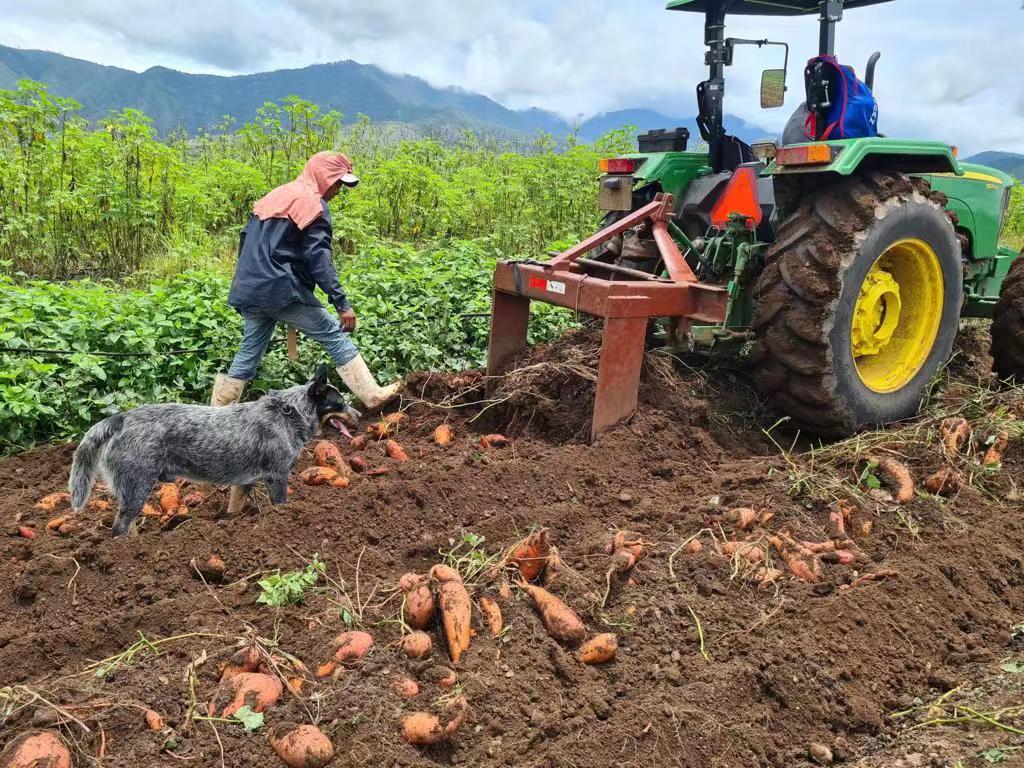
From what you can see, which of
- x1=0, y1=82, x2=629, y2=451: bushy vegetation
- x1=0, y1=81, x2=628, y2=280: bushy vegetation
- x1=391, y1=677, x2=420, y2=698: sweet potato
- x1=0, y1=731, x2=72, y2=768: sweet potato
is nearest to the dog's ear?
x1=0, y1=82, x2=629, y2=451: bushy vegetation

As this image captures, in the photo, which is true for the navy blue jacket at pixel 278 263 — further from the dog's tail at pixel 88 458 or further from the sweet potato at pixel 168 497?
the dog's tail at pixel 88 458

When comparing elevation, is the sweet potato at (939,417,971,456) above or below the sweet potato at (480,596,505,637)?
above

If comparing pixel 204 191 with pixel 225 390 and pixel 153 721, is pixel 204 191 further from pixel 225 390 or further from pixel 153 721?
pixel 153 721

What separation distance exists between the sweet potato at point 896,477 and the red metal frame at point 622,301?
44.7 inches

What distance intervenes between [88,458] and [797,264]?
3.76 meters

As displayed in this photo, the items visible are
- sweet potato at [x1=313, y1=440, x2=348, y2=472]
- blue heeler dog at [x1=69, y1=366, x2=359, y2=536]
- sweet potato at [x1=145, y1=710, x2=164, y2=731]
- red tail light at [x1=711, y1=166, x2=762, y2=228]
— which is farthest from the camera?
red tail light at [x1=711, y1=166, x2=762, y2=228]

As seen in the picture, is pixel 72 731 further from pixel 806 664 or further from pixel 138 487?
pixel 806 664

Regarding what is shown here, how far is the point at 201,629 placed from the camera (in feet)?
9.47

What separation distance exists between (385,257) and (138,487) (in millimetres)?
4745

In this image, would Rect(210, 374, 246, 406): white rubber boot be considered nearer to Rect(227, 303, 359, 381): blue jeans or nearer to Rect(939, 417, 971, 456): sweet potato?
Rect(227, 303, 359, 381): blue jeans

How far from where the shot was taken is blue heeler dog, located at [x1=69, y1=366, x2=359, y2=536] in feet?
12.3

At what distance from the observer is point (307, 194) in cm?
520

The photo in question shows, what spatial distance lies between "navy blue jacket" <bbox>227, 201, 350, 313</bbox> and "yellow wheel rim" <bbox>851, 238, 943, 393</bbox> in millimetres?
3299

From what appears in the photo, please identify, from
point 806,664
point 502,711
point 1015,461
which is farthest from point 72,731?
point 1015,461
